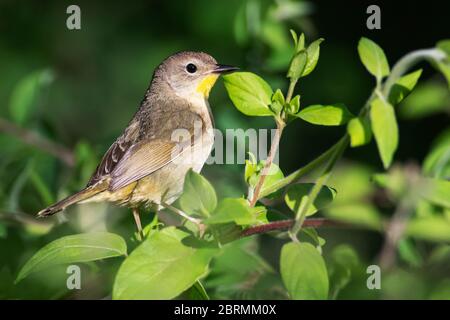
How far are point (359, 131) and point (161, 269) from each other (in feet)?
1.86

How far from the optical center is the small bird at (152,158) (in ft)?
10.2

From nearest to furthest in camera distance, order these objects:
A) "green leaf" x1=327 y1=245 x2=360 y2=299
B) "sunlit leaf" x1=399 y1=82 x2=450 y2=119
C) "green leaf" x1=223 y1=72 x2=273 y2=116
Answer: "green leaf" x1=223 y1=72 x2=273 y2=116
"green leaf" x1=327 y1=245 x2=360 y2=299
"sunlit leaf" x1=399 y1=82 x2=450 y2=119

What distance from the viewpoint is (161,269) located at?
6.05ft

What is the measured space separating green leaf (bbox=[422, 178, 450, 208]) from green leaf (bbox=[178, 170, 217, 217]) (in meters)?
0.50

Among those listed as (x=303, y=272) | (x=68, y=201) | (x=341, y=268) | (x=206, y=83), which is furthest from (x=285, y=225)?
(x=206, y=83)

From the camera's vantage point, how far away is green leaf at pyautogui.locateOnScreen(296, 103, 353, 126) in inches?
72.9

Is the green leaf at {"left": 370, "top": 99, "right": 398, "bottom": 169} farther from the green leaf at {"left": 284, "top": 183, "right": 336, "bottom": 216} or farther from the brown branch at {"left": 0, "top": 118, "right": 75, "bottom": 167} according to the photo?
the brown branch at {"left": 0, "top": 118, "right": 75, "bottom": 167}

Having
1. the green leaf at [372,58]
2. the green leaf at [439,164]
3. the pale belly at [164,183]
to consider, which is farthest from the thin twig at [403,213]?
the pale belly at [164,183]

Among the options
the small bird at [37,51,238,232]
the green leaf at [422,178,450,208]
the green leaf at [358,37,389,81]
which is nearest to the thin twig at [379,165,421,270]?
the green leaf at [422,178,450,208]

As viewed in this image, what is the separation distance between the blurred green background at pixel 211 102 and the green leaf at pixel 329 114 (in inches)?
10.1

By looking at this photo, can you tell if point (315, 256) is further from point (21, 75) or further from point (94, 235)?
point (21, 75)

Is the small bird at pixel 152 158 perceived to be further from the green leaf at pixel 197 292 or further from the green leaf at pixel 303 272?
the green leaf at pixel 303 272

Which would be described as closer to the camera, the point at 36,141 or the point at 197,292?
the point at 197,292

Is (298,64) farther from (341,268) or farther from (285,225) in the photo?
(341,268)
